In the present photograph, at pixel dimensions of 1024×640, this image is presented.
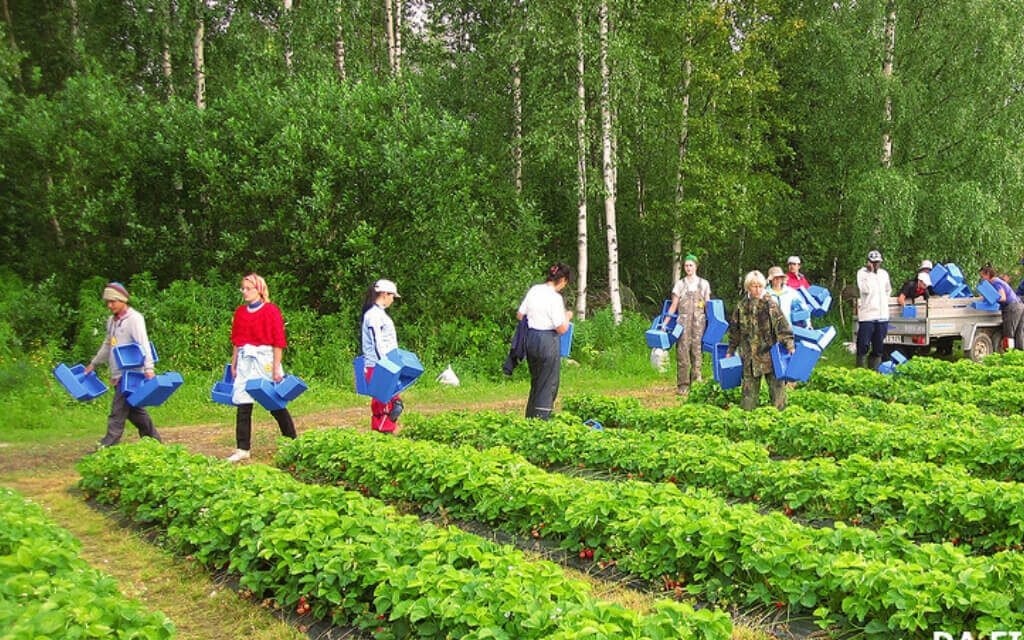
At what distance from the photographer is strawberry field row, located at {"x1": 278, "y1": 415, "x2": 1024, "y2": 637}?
3.67 meters

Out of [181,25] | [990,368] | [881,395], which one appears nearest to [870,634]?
[881,395]

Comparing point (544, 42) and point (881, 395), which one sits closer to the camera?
point (881, 395)

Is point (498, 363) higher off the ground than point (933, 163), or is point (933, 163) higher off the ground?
point (933, 163)

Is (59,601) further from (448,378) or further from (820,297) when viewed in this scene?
(820,297)

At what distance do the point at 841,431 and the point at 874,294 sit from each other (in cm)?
644

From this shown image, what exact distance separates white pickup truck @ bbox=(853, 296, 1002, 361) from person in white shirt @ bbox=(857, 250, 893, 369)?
1.19 m

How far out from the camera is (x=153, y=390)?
7.86 meters

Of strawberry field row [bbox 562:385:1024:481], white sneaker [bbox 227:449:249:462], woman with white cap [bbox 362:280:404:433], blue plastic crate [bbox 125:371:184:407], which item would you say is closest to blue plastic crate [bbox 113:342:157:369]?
blue plastic crate [bbox 125:371:184:407]

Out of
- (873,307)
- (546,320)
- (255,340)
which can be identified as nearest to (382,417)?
(255,340)

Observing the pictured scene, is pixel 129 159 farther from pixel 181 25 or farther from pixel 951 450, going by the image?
pixel 951 450

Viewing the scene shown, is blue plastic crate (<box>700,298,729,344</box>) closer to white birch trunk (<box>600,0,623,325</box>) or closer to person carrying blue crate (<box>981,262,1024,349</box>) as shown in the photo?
white birch trunk (<box>600,0,623,325</box>)

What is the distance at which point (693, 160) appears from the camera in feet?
68.0

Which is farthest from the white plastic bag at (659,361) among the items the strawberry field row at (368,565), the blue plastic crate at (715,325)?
the strawberry field row at (368,565)

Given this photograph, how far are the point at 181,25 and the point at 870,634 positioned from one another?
17.5 metres
